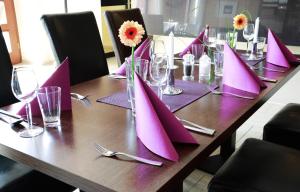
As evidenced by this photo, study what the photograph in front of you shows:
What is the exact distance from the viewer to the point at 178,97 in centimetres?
138

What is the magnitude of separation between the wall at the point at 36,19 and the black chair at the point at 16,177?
3603mm

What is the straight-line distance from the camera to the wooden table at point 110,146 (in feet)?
2.60

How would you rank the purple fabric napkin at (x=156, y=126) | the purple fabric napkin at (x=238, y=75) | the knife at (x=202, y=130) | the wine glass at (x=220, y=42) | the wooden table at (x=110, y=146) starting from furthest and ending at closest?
the wine glass at (x=220, y=42) → the purple fabric napkin at (x=238, y=75) → the knife at (x=202, y=130) → the purple fabric napkin at (x=156, y=126) → the wooden table at (x=110, y=146)

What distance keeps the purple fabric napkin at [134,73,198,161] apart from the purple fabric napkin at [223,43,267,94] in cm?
59

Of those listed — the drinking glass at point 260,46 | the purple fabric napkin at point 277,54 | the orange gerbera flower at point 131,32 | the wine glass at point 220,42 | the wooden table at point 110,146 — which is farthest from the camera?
the drinking glass at point 260,46

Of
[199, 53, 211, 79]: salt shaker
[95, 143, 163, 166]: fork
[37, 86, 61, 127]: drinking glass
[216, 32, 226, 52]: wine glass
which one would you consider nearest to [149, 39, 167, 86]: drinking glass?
[199, 53, 211, 79]: salt shaker

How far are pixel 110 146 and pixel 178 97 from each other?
1.66ft

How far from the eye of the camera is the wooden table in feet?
2.60

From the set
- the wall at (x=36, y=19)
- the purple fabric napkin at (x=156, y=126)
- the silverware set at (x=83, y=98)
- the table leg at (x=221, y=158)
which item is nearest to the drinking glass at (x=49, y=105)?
the silverware set at (x=83, y=98)

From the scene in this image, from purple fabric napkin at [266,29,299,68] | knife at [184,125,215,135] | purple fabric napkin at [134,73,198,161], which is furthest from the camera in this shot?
purple fabric napkin at [266,29,299,68]

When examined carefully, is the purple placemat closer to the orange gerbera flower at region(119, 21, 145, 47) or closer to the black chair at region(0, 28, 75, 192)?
the orange gerbera flower at region(119, 21, 145, 47)

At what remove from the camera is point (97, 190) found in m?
0.77

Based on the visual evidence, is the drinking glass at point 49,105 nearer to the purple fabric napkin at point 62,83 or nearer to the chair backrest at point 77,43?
the purple fabric napkin at point 62,83

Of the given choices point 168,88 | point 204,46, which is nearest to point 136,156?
point 168,88
